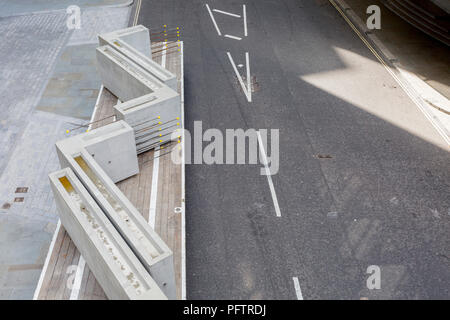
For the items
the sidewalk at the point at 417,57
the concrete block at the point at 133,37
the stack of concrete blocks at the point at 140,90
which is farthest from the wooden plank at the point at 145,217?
the sidewalk at the point at 417,57

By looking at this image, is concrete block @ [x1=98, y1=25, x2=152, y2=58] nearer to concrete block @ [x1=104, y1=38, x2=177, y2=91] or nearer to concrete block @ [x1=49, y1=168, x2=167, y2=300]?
concrete block @ [x1=104, y1=38, x2=177, y2=91]

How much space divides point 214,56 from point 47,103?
25.7 feet

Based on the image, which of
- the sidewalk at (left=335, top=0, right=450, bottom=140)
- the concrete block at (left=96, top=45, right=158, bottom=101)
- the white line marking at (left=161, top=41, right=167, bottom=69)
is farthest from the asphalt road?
the concrete block at (left=96, top=45, right=158, bottom=101)

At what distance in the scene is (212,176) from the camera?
44.1 ft

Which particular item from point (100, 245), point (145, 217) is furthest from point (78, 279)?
point (145, 217)

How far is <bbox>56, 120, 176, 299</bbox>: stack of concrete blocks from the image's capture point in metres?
8.23

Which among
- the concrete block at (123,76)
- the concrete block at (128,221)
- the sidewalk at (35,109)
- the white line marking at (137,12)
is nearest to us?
the concrete block at (128,221)

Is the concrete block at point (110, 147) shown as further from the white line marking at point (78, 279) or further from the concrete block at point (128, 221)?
the white line marking at point (78, 279)

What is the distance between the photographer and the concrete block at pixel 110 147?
10.9 metres

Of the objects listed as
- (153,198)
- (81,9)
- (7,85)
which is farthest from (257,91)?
(81,9)

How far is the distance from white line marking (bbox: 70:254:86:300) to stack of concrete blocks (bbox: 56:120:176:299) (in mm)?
315

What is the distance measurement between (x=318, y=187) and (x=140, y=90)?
6.44m

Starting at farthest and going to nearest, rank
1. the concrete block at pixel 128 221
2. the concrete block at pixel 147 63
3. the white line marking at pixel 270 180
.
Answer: the concrete block at pixel 147 63
the white line marking at pixel 270 180
the concrete block at pixel 128 221

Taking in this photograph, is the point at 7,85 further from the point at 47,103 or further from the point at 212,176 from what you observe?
the point at 212,176
